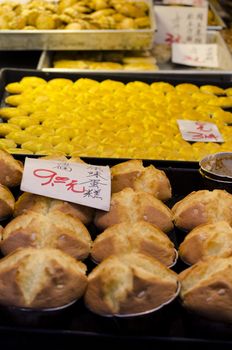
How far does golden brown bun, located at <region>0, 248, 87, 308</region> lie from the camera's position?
142 centimetres

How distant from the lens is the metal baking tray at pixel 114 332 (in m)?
1.41

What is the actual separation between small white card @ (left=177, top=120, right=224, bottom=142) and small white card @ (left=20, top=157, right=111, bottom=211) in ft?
3.90

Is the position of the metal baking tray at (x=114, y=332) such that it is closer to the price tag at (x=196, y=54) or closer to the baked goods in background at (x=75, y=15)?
the baked goods in background at (x=75, y=15)

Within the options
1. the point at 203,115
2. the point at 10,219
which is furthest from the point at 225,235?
the point at 203,115

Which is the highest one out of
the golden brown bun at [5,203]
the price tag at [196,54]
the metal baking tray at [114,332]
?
the golden brown bun at [5,203]

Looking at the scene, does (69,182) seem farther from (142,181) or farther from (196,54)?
(196,54)

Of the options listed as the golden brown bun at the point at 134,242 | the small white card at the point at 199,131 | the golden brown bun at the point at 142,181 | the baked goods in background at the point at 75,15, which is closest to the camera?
the golden brown bun at the point at 134,242

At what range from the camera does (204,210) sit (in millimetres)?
1808

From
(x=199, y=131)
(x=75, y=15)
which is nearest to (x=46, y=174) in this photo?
(x=199, y=131)

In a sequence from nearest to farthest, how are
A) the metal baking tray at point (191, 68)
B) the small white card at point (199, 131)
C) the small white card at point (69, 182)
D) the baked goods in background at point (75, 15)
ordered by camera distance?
1. the small white card at point (69, 182)
2. the small white card at point (199, 131)
3. the metal baking tray at point (191, 68)
4. the baked goods in background at point (75, 15)

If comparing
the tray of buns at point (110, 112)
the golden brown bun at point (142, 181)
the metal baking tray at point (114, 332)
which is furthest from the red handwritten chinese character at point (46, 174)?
the tray of buns at point (110, 112)

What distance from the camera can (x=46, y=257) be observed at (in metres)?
1.47

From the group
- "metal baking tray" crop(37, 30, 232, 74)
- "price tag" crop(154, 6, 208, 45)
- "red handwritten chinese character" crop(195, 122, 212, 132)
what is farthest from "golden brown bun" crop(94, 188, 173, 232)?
"price tag" crop(154, 6, 208, 45)

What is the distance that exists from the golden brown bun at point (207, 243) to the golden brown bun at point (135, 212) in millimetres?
125
